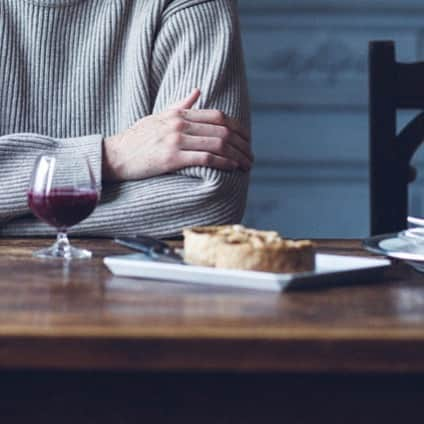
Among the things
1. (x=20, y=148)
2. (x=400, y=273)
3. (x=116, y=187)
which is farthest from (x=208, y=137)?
(x=400, y=273)

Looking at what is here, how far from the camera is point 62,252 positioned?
1.10m

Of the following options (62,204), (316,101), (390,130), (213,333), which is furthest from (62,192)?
(316,101)

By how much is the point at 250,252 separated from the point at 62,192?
0.32 meters

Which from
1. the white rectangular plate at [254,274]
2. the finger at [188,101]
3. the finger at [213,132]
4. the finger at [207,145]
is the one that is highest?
the finger at [188,101]

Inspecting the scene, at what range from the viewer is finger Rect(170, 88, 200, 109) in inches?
61.9

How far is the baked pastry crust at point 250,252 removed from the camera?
0.83 m

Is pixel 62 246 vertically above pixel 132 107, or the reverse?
pixel 132 107

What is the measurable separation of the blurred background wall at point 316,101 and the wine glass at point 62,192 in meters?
1.96

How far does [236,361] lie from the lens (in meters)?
0.65

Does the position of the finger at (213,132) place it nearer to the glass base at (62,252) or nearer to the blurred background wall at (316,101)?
the glass base at (62,252)

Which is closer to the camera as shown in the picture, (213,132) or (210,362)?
(210,362)

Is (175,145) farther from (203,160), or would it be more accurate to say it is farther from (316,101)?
(316,101)

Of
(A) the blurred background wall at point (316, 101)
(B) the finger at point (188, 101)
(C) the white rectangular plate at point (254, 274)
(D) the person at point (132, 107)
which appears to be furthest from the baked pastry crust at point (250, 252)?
(A) the blurred background wall at point (316, 101)

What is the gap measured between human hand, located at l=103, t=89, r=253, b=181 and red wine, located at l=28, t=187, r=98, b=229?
443 mm
